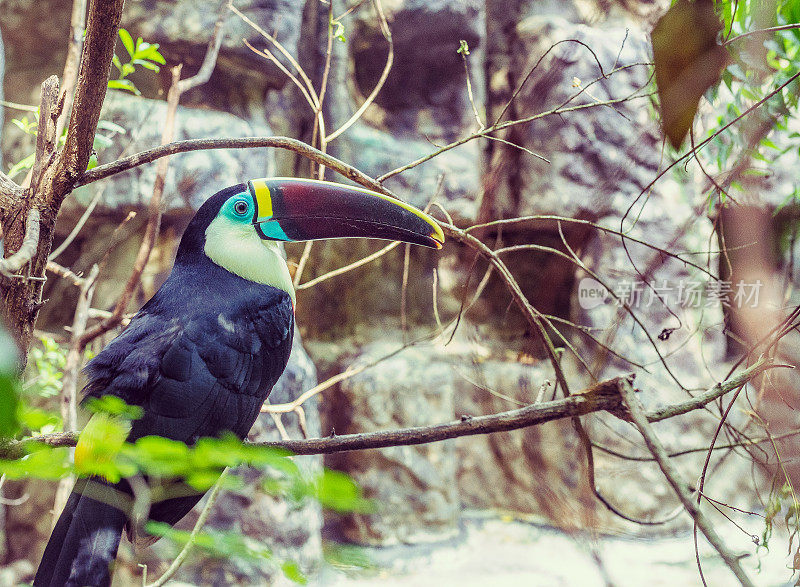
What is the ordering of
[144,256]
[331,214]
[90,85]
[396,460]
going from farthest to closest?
[396,460], [144,256], [331,214], [90,85]

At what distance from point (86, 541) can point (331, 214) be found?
766 mm

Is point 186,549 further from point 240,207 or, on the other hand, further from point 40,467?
point 240,207

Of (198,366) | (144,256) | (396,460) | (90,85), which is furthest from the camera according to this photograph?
(396,460)

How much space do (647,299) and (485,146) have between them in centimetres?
142

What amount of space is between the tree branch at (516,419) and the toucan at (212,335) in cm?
19

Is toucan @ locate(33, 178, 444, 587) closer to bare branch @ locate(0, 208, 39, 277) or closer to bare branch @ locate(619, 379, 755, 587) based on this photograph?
bare branch @ locate(0, 208, 39, 277)

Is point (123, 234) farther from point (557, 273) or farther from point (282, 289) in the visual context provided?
point (557, 273)

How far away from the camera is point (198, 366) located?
118 cm

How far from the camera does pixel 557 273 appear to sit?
3.09ft

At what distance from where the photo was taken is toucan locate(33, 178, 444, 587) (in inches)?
39.9

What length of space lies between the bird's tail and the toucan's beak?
65 centimetres
